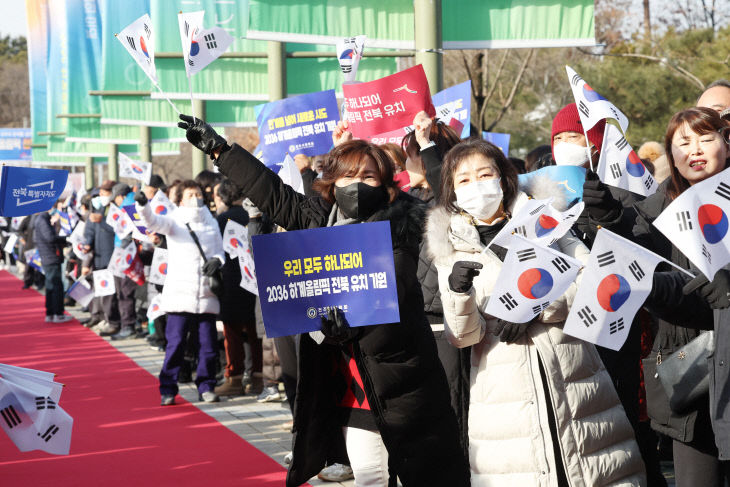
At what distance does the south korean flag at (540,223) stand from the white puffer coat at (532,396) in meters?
0.23

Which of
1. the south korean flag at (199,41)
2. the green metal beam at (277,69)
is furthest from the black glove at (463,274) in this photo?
the green metal beam at (277,69)

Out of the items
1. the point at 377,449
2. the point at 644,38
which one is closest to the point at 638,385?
the point at 377,449

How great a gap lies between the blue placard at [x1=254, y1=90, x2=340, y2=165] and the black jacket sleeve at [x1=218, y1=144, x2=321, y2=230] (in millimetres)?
3202

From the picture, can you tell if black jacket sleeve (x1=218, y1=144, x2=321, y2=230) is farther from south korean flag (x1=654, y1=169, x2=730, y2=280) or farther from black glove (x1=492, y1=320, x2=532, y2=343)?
south korean flag (x1=654, y1=169, x2=730, y2=280)

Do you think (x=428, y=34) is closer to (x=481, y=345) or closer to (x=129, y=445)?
(x=129, y=445)

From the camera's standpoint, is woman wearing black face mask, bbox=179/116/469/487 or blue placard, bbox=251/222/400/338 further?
woman wearing black face mask, bbox=179/116/469/487

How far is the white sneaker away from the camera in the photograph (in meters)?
A: 6.44

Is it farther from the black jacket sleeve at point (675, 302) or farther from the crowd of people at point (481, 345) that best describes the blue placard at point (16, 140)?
the black jacket sleeve at point (675, 302)

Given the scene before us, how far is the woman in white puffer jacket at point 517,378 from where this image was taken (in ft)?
12.0

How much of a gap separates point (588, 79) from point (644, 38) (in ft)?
11.3

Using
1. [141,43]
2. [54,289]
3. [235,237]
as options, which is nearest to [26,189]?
[141,43]

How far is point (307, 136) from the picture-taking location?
788cm

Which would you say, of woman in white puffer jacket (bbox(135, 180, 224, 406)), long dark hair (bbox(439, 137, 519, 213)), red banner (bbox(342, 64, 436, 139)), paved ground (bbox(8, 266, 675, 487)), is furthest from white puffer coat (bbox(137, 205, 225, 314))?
long dark hair (bbox(439, 137, 519, 213))

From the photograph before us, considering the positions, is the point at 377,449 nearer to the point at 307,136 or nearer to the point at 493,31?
the point at 307,136
